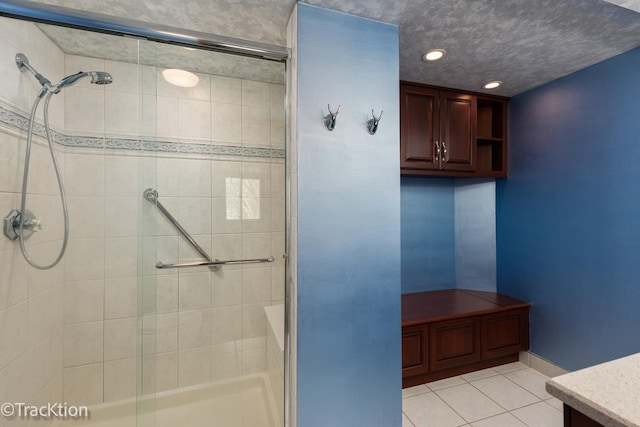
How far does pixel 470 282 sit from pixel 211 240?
2.41 meters

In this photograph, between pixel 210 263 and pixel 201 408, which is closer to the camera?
pixel 201 408

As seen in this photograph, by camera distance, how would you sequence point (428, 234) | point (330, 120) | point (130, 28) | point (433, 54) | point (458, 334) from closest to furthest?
1. point (130, 28)
2. point (330, 120)
3. point (433, 54)
4. point (458, 334)
5. point (428, 234)

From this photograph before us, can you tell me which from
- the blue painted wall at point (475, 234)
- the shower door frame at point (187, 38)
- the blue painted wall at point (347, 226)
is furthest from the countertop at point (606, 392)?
the blue painted wall at point (475, 234)

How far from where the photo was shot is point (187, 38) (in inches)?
45.0

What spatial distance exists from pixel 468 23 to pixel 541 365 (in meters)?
2.57

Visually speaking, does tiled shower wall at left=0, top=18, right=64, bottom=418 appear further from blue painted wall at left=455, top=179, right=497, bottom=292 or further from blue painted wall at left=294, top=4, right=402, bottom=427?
blue painted wall at left=455, top=179, right=497, bottom=292

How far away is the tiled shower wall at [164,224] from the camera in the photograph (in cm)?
152

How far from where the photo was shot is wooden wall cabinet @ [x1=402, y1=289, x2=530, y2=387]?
190 centimetres

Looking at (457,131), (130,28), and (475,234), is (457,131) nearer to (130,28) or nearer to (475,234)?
(475,234)

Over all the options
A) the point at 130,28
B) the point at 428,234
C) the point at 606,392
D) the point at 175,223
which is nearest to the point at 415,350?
the point at 428,234

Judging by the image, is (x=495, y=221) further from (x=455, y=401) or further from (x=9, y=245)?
(x=9, y=245)

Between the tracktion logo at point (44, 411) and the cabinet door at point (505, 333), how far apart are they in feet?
9.10

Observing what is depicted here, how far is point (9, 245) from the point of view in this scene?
125 centimetres

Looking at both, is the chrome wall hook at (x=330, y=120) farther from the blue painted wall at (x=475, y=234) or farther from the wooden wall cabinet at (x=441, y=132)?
the blue painted wall at (x=475, y=234)
